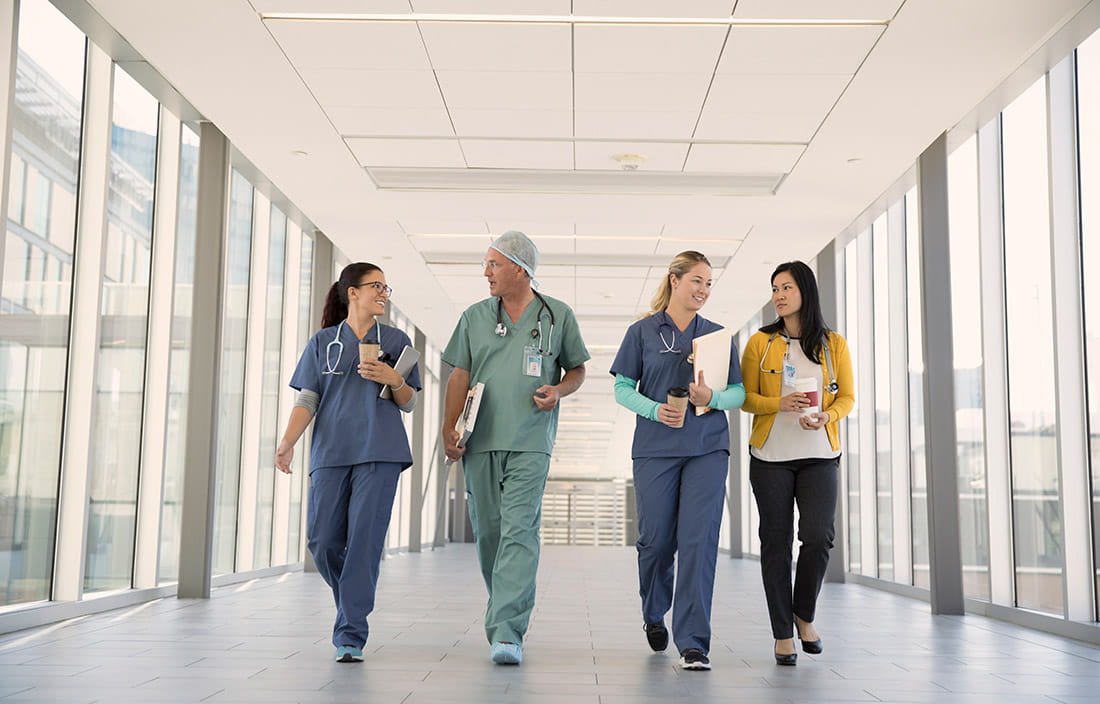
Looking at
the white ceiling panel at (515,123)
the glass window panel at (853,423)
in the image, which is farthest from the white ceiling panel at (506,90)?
the glass window panel at (853,423)

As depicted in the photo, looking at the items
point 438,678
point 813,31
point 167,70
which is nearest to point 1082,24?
point 813,31

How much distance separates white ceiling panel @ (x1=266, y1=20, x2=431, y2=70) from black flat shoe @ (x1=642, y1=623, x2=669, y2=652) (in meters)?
3.08

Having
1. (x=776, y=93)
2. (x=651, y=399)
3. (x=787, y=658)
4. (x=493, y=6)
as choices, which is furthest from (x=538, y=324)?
(x=776, y=93)

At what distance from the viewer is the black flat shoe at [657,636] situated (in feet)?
13.6

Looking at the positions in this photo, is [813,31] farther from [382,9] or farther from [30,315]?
[30,315]

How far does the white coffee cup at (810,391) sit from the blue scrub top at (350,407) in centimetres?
147

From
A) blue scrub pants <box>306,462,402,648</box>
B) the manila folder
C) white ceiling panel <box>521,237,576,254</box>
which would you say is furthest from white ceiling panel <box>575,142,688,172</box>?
blue scrub pants <box>306,462,402,648</box>

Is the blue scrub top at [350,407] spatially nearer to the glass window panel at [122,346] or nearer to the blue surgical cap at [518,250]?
the blue surgical cap at [518,250]

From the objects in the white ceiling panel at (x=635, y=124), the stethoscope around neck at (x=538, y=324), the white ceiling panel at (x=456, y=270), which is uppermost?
the white ceiling panel at (x=635, y=124)

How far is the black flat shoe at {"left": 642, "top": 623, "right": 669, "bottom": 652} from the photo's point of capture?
4.16m

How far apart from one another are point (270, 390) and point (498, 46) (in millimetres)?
5300

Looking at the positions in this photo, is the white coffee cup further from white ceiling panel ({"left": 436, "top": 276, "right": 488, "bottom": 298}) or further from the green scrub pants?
white ceiling panel ({"left": 436, "top": 276, "right": 488, "bottom": 298})

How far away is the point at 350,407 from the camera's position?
3975 mm

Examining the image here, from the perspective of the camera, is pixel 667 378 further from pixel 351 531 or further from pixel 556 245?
pixel 556 245
